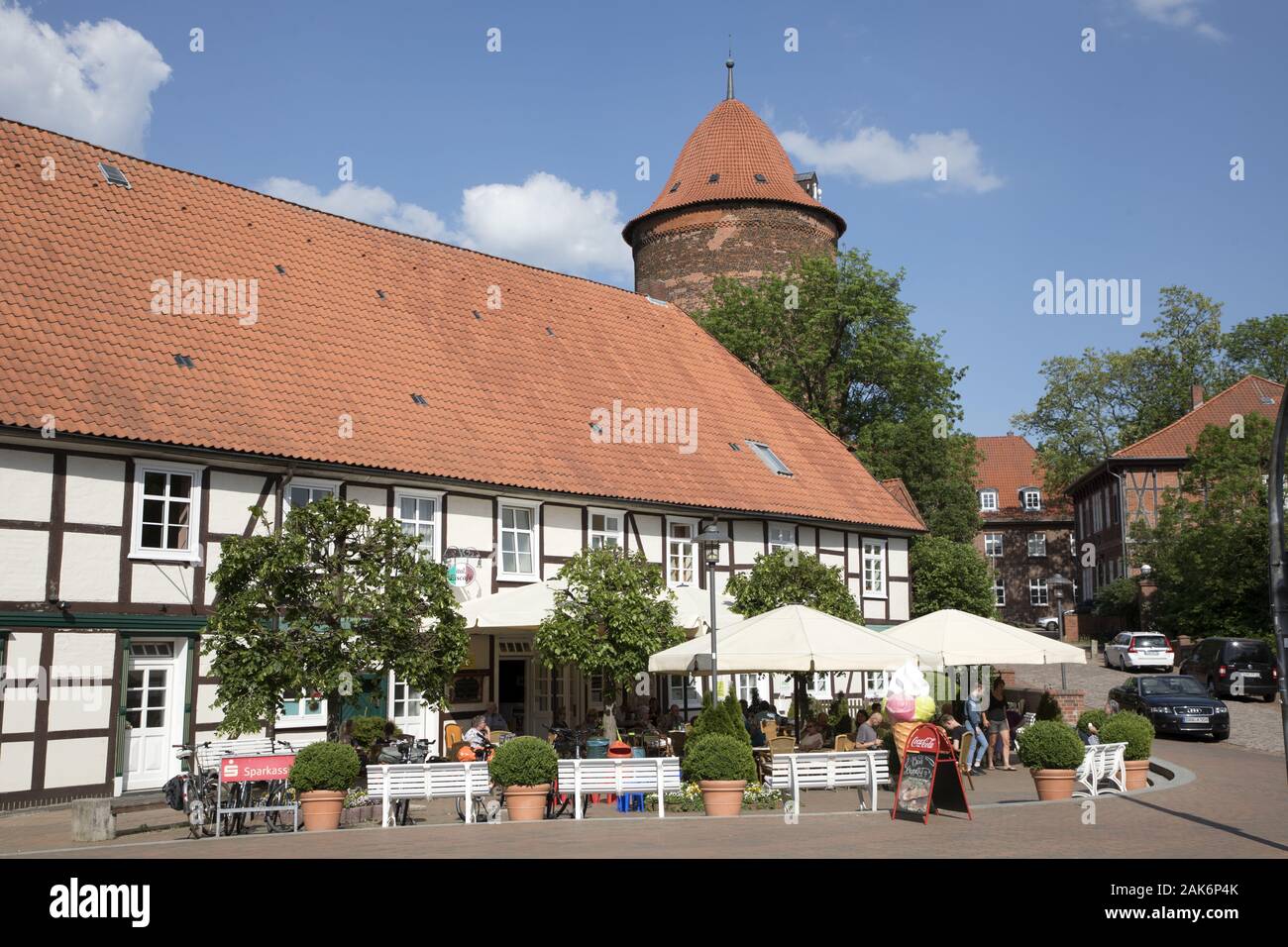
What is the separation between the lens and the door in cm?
1934

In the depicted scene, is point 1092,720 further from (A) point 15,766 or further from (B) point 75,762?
(A) point 15,766

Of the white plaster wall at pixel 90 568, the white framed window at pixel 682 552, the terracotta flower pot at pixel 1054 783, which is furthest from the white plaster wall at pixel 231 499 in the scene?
the terracotta flower pot at pixel 1054 783

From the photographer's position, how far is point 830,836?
13.5m

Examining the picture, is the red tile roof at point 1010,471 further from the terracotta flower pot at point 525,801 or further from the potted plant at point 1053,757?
the terracotta flower pot at point 525,801

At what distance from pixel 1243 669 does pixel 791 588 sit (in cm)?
1637

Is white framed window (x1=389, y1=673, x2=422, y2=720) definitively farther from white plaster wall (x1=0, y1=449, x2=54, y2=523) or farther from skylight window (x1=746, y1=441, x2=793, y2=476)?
skylight window (x1=746, y1=441, x2=793, y2=476)

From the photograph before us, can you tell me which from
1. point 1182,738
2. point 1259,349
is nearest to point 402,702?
point 1182,738

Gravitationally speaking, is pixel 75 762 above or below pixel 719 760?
below

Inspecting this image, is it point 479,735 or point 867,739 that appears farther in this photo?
point 479,735

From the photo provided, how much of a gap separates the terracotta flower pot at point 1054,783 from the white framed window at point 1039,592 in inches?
2676

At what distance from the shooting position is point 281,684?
→ 1648 cm

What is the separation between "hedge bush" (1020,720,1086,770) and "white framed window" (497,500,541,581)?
11.5 metres

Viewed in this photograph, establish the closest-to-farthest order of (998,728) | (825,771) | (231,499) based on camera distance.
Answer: (825,771) → (231,499) → (998,728)

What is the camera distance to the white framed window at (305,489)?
72.4ft
